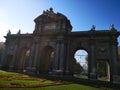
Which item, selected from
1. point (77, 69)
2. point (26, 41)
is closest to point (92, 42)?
A: point (26, 41)

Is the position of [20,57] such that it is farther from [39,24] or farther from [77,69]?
[77,69]

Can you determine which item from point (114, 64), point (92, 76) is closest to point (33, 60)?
point (92, 76)

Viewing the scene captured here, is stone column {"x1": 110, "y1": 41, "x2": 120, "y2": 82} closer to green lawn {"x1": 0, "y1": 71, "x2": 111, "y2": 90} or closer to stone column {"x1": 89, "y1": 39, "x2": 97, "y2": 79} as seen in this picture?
stone column {"x1": 89, "y1": 39, "x2": 97, "y2": 79}

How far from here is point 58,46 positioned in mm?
32375

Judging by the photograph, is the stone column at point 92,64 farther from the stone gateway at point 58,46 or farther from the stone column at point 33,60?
the stone column at point 33,60

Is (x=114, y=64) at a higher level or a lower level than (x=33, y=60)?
lower

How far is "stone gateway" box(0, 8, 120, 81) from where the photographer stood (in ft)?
96.2

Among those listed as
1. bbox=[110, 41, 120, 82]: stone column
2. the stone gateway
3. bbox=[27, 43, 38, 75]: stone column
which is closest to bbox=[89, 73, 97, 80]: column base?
the stone gateway

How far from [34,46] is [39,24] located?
21.3ft

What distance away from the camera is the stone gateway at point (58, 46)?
2933 cm

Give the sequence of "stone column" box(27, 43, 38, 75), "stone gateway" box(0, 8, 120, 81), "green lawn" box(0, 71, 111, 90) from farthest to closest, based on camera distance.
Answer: "stone column" box(27, 43, 38, 75), "stone gateway" box(0, 8, 120, 81), "green lawn" box(0, 71, 111, 90)

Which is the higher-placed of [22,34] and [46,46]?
[22,34]

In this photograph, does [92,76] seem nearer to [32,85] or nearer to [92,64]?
[92,64]

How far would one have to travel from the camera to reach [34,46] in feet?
116
